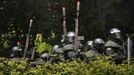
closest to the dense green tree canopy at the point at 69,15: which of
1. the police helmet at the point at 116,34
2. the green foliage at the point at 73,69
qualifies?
the police helmet at the point at 116,34

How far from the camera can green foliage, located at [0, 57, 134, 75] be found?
855 cm

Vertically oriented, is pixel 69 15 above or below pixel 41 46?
above

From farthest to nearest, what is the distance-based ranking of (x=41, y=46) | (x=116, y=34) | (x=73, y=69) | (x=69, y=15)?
(x=69, y=15)
(x=41, y=46)
(x=116, y=34)
(x=73, y=69)

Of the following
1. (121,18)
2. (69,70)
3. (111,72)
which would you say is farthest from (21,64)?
(121,18)

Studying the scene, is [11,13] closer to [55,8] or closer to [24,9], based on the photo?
[24,9]

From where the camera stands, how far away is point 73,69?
8.66 meters

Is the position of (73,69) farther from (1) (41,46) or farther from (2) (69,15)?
Answer: (2) (69,15)

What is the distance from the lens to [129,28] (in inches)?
686

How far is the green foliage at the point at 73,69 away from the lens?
337 inches

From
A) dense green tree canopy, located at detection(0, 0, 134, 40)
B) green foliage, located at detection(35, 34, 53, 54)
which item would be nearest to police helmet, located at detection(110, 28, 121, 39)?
dense green tree canopy, located at detection(0, 0, 134, 40)

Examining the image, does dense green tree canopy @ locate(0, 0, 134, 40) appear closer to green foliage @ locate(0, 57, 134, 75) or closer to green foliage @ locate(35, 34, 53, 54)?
green foliage @ locate(35, 34, 53, 54)

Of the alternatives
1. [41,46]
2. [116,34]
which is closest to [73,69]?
[116,34]

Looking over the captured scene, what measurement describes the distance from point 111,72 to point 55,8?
1030cm

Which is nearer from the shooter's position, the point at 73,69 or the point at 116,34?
the point at 73,69
